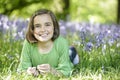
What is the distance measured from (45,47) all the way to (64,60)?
0.27 m

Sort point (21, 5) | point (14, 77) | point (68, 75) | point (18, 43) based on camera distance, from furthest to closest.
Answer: point (21, 5), point (18, 43), point (68, 75), point (14, 77)

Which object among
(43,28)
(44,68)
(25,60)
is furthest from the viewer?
(25,60)

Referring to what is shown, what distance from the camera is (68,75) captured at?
503cm

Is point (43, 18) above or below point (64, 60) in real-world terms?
above

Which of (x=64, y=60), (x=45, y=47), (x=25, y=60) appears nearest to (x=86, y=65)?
(x=64, y=60)

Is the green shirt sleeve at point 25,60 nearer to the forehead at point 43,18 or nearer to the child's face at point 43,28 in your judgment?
the child's face at point 43,28

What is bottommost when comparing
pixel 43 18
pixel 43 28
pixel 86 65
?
pixel 86 65

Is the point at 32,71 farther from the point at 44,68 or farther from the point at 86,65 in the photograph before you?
the point at 86,65

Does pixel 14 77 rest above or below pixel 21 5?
below

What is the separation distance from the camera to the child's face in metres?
5.03

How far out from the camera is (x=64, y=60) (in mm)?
5078

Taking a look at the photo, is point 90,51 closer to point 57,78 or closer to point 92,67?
point 92,67

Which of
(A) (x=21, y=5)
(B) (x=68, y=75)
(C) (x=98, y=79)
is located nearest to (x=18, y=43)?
(B) (x=68, y=75)

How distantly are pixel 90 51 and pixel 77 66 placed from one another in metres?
0.28
